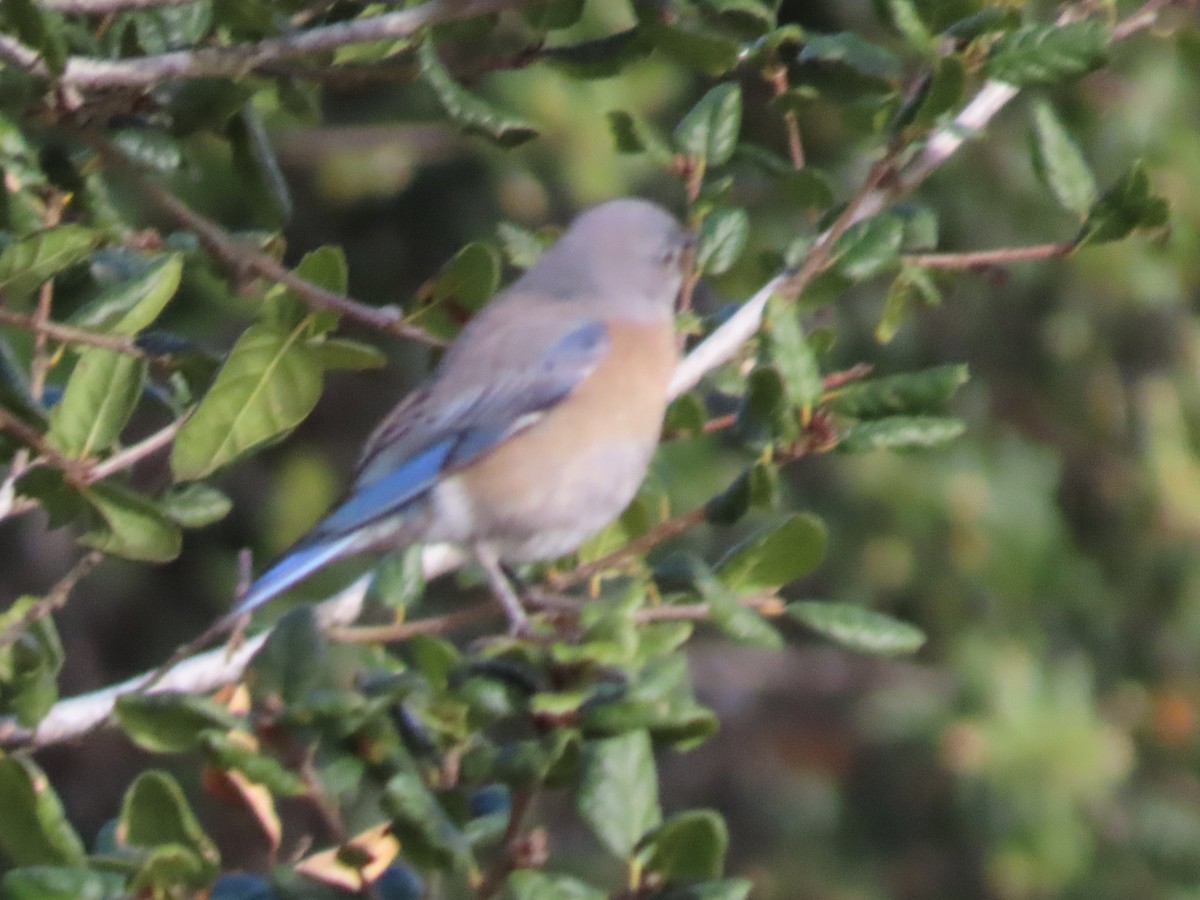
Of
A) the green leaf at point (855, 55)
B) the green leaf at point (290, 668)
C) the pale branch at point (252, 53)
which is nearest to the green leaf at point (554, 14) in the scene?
the pale branch at point (252, 53)

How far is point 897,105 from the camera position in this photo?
266 cm

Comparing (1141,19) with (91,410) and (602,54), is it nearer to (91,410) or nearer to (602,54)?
(602,54)

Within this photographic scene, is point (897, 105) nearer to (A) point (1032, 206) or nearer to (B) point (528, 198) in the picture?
(A) point (1032, 206)

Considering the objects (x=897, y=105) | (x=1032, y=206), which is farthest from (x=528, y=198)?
(x=897, y=105)

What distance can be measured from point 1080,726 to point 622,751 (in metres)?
3.06

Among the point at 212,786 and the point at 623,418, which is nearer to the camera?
the point at 212,786

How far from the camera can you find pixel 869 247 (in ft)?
8.59

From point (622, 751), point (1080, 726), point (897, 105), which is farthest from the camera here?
point (1080, 726)

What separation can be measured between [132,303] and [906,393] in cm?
91

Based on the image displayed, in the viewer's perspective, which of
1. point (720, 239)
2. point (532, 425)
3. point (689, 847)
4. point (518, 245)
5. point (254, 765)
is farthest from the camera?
point (532, 425)

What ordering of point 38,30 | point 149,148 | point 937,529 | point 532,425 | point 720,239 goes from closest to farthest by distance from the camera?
point 38,30, point 149,148, point 720,239, point 532,425, point 937,529

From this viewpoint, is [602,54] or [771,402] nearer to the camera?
[771,402]

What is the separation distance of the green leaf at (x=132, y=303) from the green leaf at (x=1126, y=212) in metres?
1.16

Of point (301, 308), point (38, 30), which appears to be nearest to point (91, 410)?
point (301, 308)
